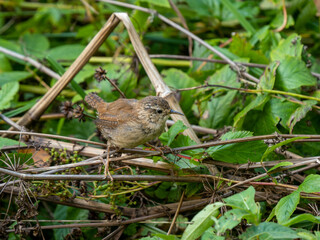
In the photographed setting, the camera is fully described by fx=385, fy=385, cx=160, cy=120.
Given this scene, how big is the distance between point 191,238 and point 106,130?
1.27 meters

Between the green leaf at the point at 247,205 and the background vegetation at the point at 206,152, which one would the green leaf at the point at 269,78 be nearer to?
the background vegetation at the point at 206,152

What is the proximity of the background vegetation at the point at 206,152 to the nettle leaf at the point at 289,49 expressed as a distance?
0.4 inches

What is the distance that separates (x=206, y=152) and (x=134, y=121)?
65 centimetres

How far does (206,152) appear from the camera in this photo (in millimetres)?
2742

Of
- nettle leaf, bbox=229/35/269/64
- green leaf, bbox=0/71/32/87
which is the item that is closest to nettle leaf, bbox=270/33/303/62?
nettle leaf, bbox=229/35/269/64

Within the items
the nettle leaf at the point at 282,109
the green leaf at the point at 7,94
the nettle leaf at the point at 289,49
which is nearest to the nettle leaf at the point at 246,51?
the nettle leaf at the point at 289,49

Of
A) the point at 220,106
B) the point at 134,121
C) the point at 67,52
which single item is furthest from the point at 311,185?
the point at 67,52

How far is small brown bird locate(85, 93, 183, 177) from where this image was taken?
298 cm

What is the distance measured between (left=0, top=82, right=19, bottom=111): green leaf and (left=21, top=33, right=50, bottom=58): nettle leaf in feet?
3.80

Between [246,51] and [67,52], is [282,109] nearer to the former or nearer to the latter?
[246,51]

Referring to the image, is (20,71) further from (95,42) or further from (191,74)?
(191,74)

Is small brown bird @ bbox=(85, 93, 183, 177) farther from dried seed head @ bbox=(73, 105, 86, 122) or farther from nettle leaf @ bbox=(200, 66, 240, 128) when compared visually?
nettle leaf @ bbox=(200, 66, 240, 128)

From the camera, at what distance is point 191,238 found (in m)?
2.24

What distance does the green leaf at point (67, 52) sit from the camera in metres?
4.73
